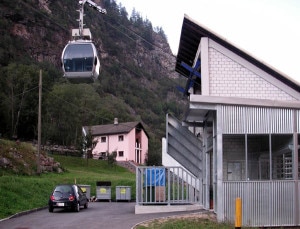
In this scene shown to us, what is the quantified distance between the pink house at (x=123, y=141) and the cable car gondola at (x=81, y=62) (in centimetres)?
5406

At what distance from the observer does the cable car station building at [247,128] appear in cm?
1683

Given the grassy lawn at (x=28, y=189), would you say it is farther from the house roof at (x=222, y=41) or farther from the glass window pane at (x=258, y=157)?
the house roof at (x=222, y=41)

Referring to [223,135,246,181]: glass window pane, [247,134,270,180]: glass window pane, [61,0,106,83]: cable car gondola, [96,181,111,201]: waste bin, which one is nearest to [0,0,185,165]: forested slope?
[96,181,111,201]: waste bin

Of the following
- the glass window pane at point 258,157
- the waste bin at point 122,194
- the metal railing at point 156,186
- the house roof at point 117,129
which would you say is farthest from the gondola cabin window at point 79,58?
the house roof at point 117,129

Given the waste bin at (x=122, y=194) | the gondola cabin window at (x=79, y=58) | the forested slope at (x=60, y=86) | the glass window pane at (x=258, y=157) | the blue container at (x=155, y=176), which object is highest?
the forested slope at (x=60, y=86)

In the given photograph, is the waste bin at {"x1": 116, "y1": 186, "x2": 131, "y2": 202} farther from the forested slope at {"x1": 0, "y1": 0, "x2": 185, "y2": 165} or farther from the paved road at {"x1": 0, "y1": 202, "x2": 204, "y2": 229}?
the forested slope at {"x1": 0, "y1": 0, "x2": 185, "y2": 165}

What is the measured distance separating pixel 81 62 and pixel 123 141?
5799cm

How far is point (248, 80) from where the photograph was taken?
19031mm

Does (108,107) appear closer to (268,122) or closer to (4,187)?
(4,187)

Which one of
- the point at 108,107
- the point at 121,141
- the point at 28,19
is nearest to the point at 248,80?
the point at 121,141

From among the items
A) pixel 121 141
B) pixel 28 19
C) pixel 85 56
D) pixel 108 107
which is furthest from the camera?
pixel 28 19

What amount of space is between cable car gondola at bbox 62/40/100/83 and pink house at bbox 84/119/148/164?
177 feet

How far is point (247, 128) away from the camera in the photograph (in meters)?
17.3

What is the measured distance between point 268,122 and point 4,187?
578 inches
